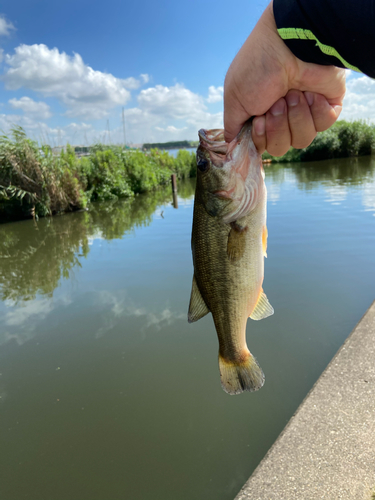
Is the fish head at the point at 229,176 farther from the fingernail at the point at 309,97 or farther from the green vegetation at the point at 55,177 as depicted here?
the green vegetation at the point at 55,177

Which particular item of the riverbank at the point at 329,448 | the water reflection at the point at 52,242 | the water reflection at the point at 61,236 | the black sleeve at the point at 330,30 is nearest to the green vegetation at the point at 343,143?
the water reflection at the point at 61,236

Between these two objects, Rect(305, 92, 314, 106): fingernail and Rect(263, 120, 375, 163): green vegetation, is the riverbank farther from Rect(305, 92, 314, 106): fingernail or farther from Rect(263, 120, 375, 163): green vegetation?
Rect(263, 120, 375, 163): green vegetation

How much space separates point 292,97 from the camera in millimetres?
1667

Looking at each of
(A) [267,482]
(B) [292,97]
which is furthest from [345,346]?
(B) [292,97]

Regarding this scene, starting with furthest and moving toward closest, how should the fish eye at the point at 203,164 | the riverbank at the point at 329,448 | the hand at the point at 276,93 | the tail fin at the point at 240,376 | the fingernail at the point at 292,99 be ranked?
the riverbank at the point at 329,448
the tail fin at the point at 240,376
the fish eye at the point at 203,164
the fingernail at the point at 292,99
the hand at the point at 276,93

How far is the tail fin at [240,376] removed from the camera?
2.17m

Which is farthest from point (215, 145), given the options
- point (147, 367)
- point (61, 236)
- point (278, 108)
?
point (61, 236)

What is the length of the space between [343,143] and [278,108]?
51757 mm

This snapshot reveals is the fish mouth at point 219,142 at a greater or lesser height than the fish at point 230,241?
greater

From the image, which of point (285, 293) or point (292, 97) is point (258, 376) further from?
point (285, 293)

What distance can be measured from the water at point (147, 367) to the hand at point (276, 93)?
312cm

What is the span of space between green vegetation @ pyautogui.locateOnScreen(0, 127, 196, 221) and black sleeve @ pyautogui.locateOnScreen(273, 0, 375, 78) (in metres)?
17.8

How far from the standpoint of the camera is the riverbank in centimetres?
249

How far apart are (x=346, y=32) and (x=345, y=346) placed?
3711 mm
